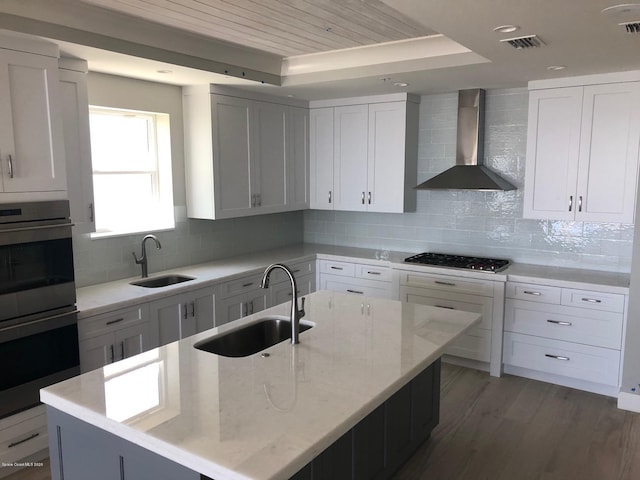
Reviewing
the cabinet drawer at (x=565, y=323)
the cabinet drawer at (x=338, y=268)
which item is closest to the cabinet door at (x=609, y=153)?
the cabinet drawer at (x=565, y=323)

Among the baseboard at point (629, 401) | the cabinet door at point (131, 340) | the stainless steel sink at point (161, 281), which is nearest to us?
the cabinet door at point (131, 340)

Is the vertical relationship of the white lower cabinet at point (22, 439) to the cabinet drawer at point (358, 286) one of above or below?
below

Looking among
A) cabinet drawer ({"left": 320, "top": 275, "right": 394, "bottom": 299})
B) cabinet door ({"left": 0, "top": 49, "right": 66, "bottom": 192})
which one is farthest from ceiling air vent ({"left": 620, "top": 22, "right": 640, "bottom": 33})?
cabinet door ({"left": 0, "top": 49, "right": 66, "bottom": 192})

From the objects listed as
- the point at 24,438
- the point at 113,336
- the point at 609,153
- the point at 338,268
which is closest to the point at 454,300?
the point at 338,268

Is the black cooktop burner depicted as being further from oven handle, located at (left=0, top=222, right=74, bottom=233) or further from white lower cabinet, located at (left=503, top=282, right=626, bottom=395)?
oven handle, located at (left=0, top=222, right=74, bottom=233)

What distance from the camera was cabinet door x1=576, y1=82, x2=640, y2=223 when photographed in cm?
374

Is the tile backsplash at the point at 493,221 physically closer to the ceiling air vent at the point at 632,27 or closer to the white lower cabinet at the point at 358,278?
the white lower cabinet at the point at 358,278

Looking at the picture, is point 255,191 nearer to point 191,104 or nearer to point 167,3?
point 191,104

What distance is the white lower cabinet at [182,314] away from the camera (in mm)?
3625

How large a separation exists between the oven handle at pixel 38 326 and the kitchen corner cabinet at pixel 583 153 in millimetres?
3563

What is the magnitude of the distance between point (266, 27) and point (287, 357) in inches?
83.5

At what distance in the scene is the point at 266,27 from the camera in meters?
3.19

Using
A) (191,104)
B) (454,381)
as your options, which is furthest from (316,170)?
(454,381)

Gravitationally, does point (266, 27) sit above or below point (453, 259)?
above
